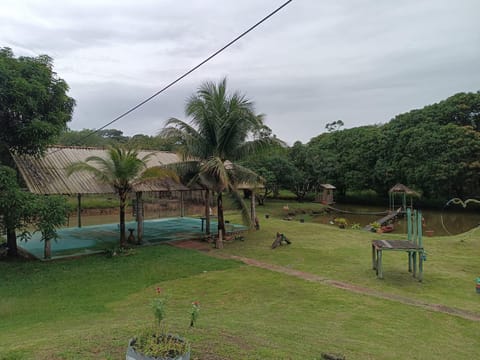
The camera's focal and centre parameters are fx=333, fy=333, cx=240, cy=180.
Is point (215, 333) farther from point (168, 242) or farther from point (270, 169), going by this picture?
point (270, 169)

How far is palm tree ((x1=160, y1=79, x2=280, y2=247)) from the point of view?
487 inches

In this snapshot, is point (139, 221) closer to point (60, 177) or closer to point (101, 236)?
point (101, 236)

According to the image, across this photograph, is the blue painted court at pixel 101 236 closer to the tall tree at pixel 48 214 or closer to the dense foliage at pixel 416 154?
the tall tree at pixel 48 214

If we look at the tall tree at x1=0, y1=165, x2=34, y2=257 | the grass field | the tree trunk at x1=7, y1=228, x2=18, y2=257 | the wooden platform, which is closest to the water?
the grass field

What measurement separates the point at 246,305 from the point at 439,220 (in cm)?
2274

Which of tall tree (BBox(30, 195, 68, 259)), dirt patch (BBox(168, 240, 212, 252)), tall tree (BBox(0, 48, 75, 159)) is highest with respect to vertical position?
tall tree (BBox(0, 48, 75, 159))

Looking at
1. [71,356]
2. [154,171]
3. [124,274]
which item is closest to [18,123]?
[154,171]

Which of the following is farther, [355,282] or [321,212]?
[321,212]

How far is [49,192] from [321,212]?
73.3 ft

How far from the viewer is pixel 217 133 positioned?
1244 centimetres

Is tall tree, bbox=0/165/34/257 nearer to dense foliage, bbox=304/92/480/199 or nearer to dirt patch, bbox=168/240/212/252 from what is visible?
dirt patch, bbox=168/240/212/252

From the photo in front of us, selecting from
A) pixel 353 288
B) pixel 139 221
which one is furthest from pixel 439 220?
pixel 139 221

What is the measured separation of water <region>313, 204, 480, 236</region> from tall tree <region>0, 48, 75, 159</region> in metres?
18.3

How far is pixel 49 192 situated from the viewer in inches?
406
